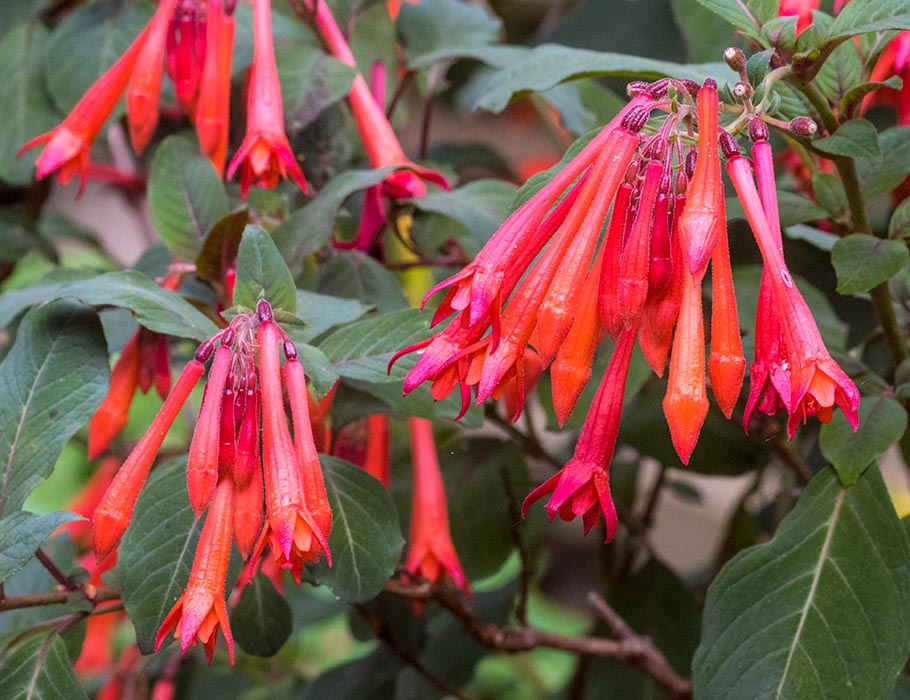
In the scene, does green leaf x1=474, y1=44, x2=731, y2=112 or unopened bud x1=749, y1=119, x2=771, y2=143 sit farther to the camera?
green leaf x1=474, y1=44, x2=731, y2=112

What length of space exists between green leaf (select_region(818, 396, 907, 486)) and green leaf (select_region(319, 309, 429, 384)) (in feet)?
0.82

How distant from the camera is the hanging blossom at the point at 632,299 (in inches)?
15.9

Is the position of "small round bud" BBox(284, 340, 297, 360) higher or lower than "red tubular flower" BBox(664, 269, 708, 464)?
lower

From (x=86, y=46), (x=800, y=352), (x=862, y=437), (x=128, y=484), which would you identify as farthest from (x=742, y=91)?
(x=86, y=46)

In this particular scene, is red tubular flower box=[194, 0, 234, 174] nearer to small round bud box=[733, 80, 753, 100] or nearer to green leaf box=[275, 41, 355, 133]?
green leaf box=[275, 41, 355, 133]

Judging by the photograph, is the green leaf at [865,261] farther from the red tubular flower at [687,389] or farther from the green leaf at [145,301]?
the green leaf at [145,301]

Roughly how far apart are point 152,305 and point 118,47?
0.43m

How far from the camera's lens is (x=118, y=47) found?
87 centimetres

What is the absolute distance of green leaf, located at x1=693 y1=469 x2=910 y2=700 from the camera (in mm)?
537

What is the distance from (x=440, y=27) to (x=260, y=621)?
571mm

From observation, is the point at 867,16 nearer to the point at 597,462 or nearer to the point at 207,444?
the point at 597,462

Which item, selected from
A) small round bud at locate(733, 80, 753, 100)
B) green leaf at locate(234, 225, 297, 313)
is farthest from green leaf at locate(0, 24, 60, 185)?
small round bud at locate(733, 80, 753, 100)

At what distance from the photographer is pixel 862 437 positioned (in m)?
0.58

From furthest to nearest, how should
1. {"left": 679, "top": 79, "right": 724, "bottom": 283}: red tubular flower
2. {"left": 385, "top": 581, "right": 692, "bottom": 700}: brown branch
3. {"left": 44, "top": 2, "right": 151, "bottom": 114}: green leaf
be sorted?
{"left": 44, "top": 2, "right": 151, "bottom": 114}: green leaf < {"left": 385, "top": 581, "right": 692, "bottom": 700}: brown branch < {"left": 679, "top": 79, "right": 724, "bottom": 283}: red tubular flower
